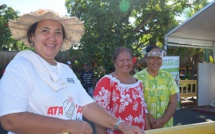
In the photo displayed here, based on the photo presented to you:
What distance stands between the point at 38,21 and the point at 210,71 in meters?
9.02

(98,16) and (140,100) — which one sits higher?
(98,16)

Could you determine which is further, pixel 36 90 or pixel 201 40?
pixel 201 40

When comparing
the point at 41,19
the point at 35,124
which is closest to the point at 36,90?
the point at 35,124

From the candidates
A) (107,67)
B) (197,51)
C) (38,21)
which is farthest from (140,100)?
(197,51)

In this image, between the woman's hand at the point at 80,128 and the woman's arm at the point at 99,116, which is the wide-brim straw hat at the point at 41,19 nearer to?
the woman's arm at the point at 99,116

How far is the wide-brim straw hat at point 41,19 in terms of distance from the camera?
5.55 feet

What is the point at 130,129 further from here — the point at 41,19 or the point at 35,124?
the point at 41,19

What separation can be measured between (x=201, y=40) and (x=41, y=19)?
9.53 meters

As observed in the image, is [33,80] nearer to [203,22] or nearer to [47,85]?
[47,85]

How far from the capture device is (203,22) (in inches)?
316

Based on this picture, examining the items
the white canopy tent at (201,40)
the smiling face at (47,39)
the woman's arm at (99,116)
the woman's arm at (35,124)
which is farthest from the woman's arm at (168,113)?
the white canopy tent at (201,40)

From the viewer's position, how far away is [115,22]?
10305mm

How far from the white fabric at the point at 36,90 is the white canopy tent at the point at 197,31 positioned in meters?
6.05

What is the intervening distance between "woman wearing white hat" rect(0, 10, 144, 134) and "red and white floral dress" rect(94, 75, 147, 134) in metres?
0.73
